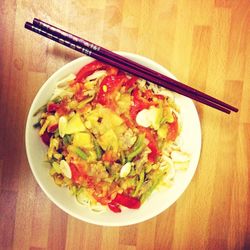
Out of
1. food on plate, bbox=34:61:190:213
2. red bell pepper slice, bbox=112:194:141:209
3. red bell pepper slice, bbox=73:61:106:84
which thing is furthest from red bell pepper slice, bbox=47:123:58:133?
red bell pepper slice, bbox=112:194:141:209

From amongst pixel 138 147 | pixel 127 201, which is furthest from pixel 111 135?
pixel 127 201

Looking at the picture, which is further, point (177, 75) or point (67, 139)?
point (177, 75)

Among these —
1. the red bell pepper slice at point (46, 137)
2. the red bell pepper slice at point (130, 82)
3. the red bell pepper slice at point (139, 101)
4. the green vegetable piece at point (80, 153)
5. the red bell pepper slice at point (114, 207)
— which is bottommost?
the red bell pepper slice at point (114, 207)

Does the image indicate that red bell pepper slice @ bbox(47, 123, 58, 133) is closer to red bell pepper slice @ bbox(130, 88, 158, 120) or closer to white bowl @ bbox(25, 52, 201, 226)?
white bowl @ bbox(25, 52, 201, 226)

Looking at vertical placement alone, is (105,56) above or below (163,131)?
above

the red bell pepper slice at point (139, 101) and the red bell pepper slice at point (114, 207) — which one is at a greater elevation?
the red bell pepper slice at point (139, 101)

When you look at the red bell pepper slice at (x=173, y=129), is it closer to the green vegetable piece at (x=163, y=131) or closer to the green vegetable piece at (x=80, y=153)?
the green vegetable piece at (x=163, y=131)

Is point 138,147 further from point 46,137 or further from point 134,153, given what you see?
point 46,137

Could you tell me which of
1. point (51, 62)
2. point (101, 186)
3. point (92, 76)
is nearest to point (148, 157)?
point (101, 186)

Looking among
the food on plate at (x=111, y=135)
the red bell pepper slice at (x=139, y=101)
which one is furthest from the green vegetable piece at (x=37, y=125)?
the red bell pepper slice at (x=139, y=101)
